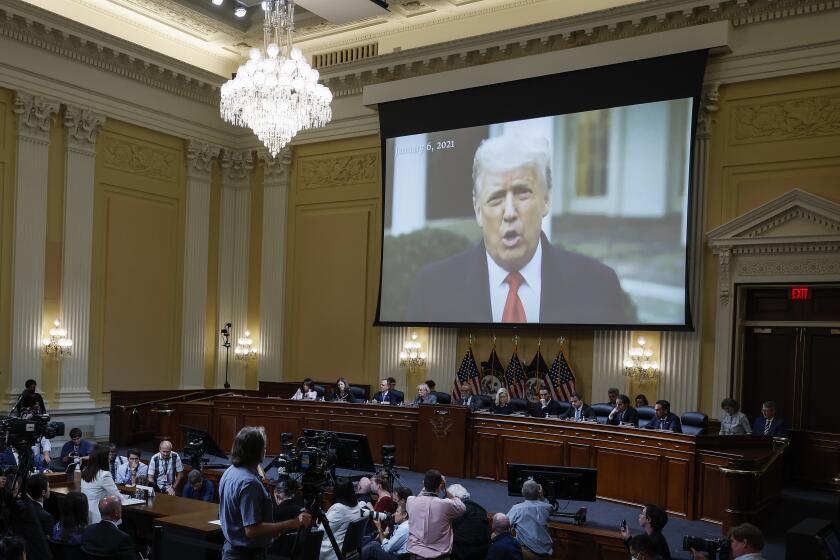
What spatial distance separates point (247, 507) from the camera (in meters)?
4.14

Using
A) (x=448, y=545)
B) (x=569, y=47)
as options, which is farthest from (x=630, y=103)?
(x=448, y=545)

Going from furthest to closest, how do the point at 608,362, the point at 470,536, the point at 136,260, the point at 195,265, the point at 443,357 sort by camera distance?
the point at 195,265
the point at 136,260
the point at 443,357
the point at 608,362
the point at 470,536

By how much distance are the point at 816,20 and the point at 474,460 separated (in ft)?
27.0

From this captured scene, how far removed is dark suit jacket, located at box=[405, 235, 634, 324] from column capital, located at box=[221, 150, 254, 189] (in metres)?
5.16

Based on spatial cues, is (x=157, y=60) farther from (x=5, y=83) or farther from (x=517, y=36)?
(x=517, y=36)

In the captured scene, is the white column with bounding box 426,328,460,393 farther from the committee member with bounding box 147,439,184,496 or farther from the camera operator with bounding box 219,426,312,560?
the camera operator with bounding box 219,426,312,560

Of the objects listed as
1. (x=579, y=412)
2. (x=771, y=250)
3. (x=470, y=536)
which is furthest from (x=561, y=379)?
(x=470, y=536)

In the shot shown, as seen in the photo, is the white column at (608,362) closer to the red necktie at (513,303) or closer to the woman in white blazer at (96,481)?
the red necktie at (513,303)

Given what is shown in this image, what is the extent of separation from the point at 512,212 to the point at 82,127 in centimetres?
814

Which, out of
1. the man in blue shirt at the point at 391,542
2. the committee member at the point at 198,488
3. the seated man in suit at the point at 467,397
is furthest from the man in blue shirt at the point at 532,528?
the seated man in suit at the point at 467,397

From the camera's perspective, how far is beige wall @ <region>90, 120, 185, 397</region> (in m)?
15.7

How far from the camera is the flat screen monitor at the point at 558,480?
8500mm

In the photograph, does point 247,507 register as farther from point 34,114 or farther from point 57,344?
point 34,114

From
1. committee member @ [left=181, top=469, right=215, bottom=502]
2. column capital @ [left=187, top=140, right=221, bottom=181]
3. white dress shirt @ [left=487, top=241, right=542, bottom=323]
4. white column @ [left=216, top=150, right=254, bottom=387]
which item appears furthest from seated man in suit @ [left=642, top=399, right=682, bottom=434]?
column capital @ [left=187, top=140, right=221, bottom=181]
